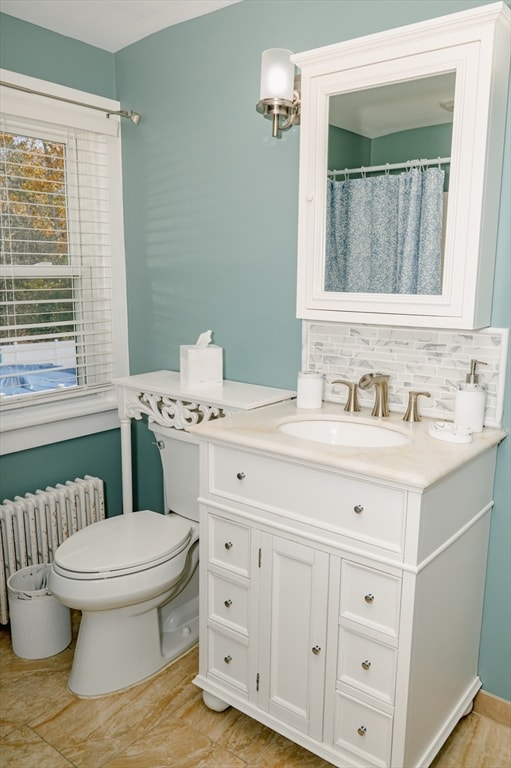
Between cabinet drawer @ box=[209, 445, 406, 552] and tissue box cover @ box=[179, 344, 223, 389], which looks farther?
tissue box cover @ box=[179, 344, 223, 389]

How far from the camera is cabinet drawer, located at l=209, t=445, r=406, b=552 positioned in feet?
4.81

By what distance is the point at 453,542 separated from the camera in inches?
63.2

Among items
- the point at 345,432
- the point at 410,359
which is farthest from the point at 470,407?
the point at 345,432

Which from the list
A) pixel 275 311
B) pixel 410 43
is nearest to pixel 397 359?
pixel 275 311

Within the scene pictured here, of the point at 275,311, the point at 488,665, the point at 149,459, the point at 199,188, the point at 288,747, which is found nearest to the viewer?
the point at 288,747

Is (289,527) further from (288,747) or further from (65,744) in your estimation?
(65,744)

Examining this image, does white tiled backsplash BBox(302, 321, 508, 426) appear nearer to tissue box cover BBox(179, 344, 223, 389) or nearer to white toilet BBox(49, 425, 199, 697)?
tissue box cover BBox(179, 344, 223, 389)

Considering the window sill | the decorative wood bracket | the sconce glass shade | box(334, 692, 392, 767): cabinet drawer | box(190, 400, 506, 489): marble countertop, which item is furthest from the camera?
the window sill

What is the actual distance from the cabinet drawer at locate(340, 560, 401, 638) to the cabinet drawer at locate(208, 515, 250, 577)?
0.32m

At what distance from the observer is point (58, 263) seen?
2.58 metres

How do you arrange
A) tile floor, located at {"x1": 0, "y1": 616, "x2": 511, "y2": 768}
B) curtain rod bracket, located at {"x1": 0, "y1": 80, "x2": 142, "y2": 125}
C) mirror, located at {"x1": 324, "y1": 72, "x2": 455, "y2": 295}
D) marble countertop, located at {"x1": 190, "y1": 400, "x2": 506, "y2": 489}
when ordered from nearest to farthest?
marble countertop, located at {"x1": 190, "y1": 400, "x2": 506, "y2": 489}
mirror, located at {"x1": 324, "y1": 72, "x2": 455, "y2": 295}
tile floor, located at {"x1": 0, "y1": 616, "x2": 511, "y2": 768}
curtain rod bracket, located at {"x1": 0, "y1": 80, "x2": 142, "y2": 125}

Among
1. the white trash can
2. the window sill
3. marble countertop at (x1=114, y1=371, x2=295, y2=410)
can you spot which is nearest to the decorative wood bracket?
marble countertop at (x1=114, y1=371, x2=295, y2=410)

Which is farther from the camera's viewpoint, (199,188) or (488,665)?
(199,188)

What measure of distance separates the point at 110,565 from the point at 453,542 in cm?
103
